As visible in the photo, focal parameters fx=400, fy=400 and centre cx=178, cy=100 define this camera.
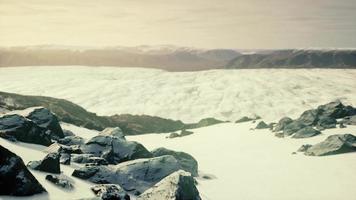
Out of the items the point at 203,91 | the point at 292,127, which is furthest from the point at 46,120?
the point at 203,91

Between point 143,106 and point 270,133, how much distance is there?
4244cm

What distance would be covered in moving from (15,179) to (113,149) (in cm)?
588

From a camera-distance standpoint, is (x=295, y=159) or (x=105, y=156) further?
(x=295, y=159)

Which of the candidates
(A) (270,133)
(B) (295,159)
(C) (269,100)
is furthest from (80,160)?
(C) (269,100)

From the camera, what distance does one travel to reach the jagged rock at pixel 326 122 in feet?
80.0

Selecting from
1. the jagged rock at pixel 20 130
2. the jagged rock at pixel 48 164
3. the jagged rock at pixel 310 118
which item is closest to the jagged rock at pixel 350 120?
the jagged rock at pixel 310 118

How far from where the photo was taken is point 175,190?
8.86 m

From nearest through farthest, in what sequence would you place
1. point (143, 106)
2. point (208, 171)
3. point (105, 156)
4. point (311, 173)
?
point (105, 156)
point (311, 173)
point (208, 171)
point (143, 106)

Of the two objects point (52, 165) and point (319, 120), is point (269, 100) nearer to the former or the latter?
point (319, 120)

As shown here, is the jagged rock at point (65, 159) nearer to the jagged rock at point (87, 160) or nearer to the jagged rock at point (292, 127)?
the jagged rock at point (87, 160)

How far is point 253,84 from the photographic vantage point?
80.2 metres

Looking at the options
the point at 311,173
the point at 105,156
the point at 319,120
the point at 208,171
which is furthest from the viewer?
the point at 319,120

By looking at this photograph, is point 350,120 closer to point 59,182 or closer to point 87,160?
point 87,160

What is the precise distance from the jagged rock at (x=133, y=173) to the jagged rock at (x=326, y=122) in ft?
48.9
